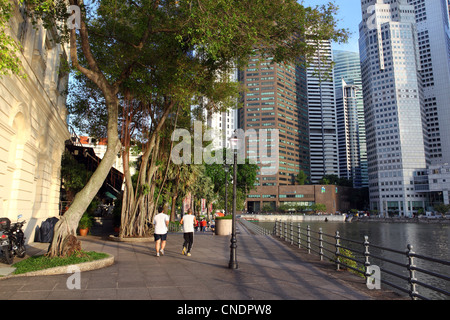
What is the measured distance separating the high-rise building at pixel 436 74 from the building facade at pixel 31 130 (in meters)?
173

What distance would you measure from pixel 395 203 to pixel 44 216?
488ft

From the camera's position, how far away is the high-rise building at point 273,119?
472ft

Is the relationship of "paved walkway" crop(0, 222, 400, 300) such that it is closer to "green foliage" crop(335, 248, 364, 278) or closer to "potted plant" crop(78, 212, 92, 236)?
"green foliage" crop(335, 248, 364, 278)

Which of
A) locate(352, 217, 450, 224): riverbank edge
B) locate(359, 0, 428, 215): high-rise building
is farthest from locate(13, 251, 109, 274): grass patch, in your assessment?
locate(359, 0, 428, 215): high-rise building

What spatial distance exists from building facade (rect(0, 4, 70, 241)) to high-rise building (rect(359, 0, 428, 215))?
14387 centimetres

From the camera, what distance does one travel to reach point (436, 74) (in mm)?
155125

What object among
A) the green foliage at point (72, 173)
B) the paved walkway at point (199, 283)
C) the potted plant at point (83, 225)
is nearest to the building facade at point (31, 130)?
the green foliage at point (72, 173)

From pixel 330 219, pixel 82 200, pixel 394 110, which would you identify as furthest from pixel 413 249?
pixel 394 110

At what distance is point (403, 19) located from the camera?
14862cm

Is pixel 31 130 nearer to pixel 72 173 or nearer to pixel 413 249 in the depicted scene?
pixel 72 173

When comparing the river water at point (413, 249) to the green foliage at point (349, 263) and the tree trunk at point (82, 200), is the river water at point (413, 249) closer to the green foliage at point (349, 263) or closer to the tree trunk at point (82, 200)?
the green foliage at point (349, 263)

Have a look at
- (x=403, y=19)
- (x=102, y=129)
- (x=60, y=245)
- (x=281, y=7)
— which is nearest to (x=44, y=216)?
(x=102, y=129)

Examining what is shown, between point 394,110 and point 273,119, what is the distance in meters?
54.6
